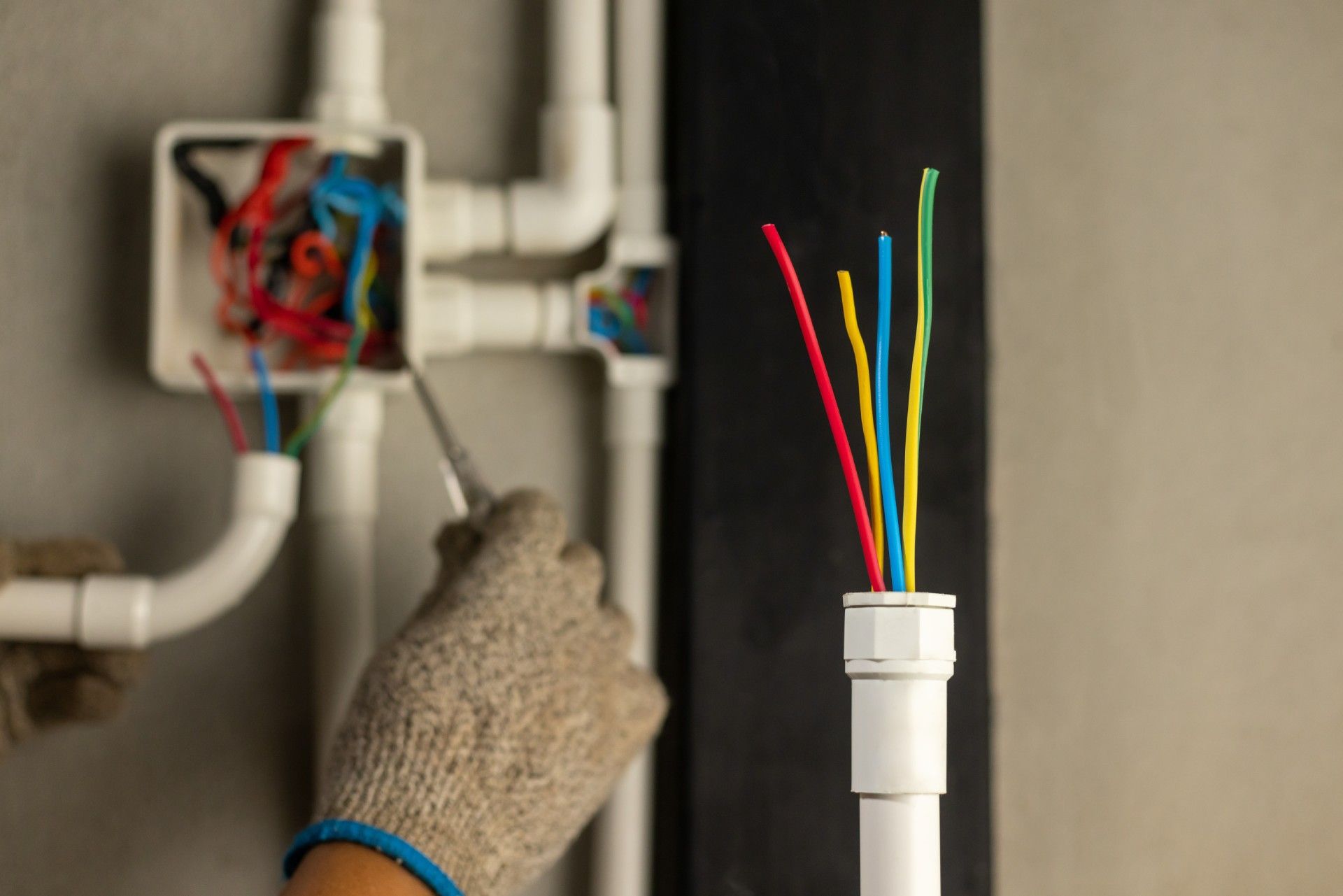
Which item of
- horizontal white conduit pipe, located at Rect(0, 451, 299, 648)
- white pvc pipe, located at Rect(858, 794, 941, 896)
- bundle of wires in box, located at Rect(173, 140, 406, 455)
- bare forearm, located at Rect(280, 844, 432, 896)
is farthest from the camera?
bundle of wires in box, located at Rect(173, 140, 406, 455)

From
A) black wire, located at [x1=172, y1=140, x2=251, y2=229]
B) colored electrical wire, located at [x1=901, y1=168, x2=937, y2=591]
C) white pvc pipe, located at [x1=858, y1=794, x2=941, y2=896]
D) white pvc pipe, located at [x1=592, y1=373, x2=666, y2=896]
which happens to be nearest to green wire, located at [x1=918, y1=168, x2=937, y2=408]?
colored electrical wire, located at [x1=901, y1=168, x2=937, y2=591]

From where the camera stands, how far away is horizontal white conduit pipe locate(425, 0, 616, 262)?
0.92 m

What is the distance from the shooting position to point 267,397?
0.87 metres

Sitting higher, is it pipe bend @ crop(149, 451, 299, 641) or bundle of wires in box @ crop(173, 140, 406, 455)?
bundle of wires in box @ crop(173, 140, 406, 455)

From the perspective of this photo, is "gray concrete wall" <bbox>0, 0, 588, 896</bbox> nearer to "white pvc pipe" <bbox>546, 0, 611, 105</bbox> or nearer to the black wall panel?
"white pvc pipe" <bbox>546, 0, 611, 105</bbox>

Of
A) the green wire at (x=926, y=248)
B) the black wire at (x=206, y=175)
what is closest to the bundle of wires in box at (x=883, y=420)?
the green wire at (x=926, y=248)

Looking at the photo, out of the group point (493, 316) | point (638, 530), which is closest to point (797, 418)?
point (638, 530)

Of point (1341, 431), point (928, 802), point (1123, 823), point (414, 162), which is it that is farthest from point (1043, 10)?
point (928, 802)

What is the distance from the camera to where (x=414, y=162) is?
872mm

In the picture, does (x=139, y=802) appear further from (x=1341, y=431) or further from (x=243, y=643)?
(x=1341, y=431)

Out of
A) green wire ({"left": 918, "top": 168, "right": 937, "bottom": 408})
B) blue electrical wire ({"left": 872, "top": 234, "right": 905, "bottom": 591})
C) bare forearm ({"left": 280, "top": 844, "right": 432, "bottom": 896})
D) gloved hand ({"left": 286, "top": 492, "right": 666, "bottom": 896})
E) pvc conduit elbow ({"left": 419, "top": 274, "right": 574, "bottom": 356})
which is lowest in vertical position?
bare forearm ({"left": 280, "top": 844, "right": 432, "bottom": 896})

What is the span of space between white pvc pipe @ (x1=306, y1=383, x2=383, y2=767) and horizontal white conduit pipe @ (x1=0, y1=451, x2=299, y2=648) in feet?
0.16

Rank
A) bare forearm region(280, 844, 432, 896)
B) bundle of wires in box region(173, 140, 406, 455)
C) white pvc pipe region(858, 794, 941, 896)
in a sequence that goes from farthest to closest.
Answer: bundle of wires in box region(173, 140, 406, 455) → bare forearm region(280, 844, 432, 896) → white pvc pipe region(858, 794, 941, 896)

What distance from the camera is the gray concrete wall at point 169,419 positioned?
90 centimetres
